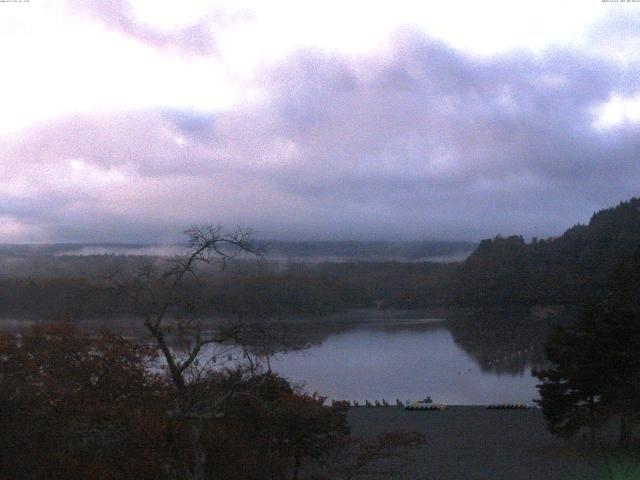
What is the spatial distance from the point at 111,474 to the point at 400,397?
15.9 metres

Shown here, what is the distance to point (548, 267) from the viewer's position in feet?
155

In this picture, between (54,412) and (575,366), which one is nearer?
(54,412)

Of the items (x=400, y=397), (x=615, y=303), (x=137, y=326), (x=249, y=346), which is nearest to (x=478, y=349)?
(x=400, y=397)

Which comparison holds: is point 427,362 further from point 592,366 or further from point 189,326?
point 189,326

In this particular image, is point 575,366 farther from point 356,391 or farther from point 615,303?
point 356,391

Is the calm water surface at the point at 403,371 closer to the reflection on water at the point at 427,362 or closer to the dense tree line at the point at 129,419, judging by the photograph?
the reflection on water at the point at 427,362

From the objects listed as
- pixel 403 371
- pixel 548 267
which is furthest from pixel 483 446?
pixel 548 267

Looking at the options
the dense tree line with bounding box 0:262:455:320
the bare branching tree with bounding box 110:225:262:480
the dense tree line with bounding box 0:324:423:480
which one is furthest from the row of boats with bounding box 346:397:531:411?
the bare branching tree with bounding box 110:225:262:480

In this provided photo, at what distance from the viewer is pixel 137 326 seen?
7676 mm

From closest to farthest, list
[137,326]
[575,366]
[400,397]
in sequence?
[137,326] → [575,366] → [400,397]

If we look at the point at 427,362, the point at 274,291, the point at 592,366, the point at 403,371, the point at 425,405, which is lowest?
the point at 427,362

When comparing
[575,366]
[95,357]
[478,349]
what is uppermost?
[95,357]

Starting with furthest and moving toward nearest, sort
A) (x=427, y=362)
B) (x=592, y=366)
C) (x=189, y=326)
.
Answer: (x=427, y=362) → (x=592, y=366) → (x=189, y=326)

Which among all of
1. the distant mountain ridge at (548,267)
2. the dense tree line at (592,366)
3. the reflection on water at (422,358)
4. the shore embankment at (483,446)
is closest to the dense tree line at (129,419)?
the shore embankment at (483,446)
